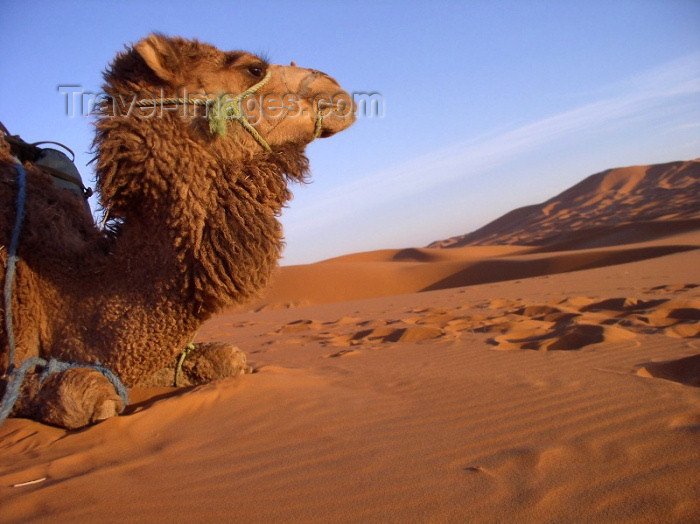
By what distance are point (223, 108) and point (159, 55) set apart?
44cm

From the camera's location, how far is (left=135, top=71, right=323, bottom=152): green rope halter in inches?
113

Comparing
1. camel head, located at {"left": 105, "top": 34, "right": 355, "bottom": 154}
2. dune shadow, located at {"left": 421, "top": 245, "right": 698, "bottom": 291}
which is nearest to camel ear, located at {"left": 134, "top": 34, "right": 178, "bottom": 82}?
camel head, located at {"left": 105, "top": 34, "right": 355, "bottom": 154}

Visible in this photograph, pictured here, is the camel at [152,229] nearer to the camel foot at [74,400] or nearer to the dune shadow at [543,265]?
the camel foot at [74,400]

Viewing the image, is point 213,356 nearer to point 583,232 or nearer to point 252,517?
point 252,517

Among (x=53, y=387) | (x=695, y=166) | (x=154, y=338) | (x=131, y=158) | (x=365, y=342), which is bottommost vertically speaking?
(x=365, y=342)

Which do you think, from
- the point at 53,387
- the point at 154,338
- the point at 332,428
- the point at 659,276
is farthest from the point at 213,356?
the point at 659,276

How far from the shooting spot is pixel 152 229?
2791 millimetres

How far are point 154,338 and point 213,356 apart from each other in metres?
0.68

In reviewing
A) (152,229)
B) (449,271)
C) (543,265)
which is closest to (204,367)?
(152,229)

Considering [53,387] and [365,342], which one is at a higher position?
[53,387]

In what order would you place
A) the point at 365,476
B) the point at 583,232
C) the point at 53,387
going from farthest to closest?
the point at 583,232 → the point at 53,387 → the point at 365,476

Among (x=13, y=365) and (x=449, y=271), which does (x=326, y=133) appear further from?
(x=449, y=271)

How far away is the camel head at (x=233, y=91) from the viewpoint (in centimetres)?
288

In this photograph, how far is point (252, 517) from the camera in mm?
1667
